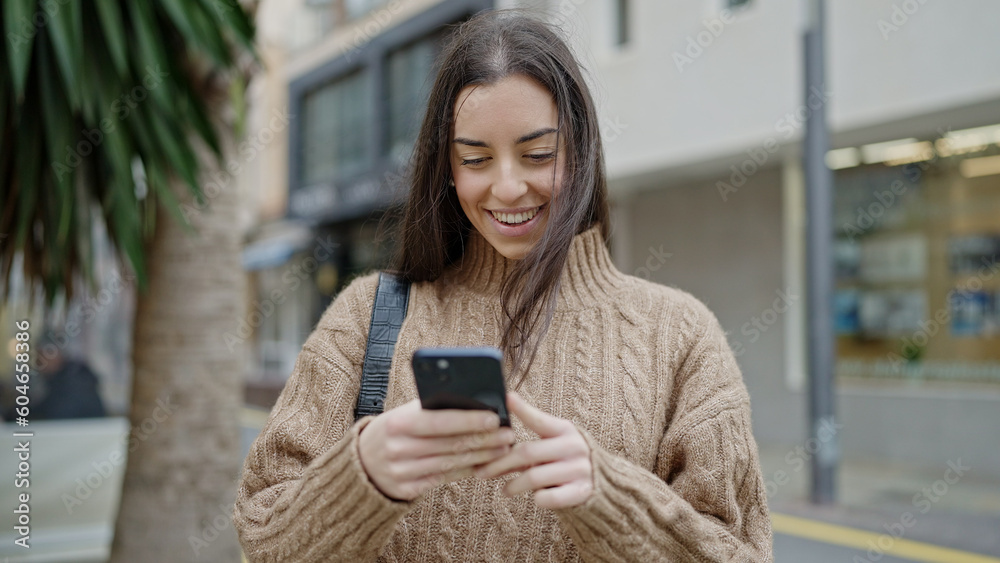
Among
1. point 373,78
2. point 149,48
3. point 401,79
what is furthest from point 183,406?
point 373,78

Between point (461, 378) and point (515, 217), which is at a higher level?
point (515, 217)

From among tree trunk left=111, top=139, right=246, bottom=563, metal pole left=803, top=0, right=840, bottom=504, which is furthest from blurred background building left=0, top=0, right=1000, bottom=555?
tree trunk left=111, top=139, right=246, bottom=563

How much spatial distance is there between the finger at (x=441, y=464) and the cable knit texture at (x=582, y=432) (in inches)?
2.2

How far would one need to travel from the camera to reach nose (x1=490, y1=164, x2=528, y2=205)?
1280mm

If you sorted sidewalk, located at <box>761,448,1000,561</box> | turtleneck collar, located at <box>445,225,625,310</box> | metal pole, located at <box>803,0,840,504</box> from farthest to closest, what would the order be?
metal pole, located at <box>803,0,840,504</box> < sidewalk, located at <box>761,448,1000,561</box> < turtleneck collar, located at <box>445,225,625,310</box>

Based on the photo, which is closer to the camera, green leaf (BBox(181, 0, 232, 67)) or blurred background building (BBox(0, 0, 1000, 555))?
green leaf (BBox(181, 0, 232, 67))

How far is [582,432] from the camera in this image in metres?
1.06

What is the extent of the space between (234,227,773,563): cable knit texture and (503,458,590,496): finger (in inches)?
1.1

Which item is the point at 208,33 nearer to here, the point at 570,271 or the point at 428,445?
the point at 570,271

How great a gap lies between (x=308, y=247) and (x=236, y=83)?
44.6ft

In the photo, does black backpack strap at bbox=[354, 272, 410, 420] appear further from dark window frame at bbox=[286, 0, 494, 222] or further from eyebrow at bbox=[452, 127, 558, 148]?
dark window frame at bbox=[286, 0, 494, 222]

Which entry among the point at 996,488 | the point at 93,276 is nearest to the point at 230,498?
the point at 93,276

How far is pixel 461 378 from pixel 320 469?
29cm

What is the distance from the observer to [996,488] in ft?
22.8
